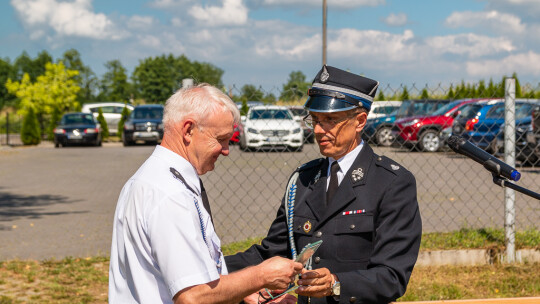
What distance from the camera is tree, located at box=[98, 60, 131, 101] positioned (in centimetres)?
10512

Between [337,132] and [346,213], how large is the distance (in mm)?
364

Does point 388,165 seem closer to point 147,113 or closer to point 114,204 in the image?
point 114,204

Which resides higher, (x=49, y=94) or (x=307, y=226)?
(x=49, y=94)

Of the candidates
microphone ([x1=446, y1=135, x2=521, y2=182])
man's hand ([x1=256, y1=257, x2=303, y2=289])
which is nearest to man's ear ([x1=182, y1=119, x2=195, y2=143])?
man's hand ([x1=256, y1=257, x2=303, y2=289])

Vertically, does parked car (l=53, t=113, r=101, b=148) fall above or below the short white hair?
below

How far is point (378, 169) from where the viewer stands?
284 centimetres

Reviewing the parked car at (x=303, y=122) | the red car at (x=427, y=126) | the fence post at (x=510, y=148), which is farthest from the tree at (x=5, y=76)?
the fence post at (x=510, y=148)

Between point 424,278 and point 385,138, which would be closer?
point 424,278

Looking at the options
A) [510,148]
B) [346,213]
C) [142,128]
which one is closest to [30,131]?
[142,128]

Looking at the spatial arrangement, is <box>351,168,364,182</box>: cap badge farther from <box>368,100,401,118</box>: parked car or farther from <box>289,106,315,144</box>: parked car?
<box>368,100,401,118</box>: parked car

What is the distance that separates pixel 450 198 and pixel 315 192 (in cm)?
898

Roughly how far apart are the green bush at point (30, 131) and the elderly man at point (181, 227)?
3094 cm

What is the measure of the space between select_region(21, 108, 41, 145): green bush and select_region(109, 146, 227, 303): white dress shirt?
30976 mm

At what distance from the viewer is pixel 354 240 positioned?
2.74 metres
